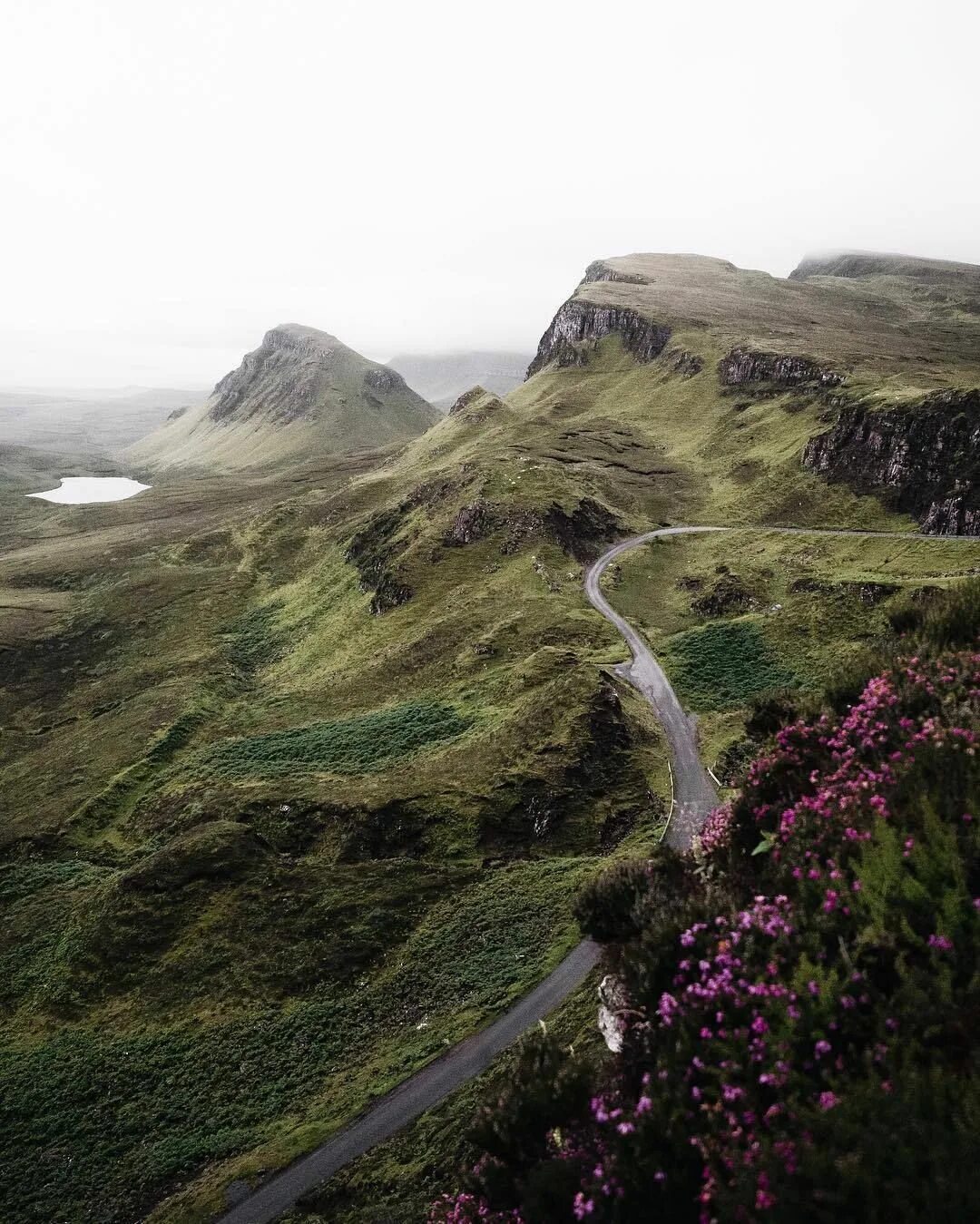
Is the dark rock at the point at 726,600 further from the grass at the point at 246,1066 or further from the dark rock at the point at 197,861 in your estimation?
the dark rock at the point at 197,861

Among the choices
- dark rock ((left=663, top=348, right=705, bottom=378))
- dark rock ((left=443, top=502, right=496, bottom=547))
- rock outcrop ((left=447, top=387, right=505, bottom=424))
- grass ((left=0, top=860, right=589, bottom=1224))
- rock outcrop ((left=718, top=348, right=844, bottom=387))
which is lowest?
grass ((left=0, top=860, right=589, bottom=1224))

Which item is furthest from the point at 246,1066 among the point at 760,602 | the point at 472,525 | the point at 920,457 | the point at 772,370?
the point at 772,370

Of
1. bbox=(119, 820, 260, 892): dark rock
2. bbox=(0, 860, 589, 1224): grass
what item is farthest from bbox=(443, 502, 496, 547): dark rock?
bbox=(0, 860, 589, 1224): grass

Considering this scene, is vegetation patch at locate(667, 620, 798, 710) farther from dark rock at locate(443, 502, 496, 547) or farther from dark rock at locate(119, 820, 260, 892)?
dark rock at locate(119, 820, 260, 892)

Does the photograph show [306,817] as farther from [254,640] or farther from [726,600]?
[254,640]

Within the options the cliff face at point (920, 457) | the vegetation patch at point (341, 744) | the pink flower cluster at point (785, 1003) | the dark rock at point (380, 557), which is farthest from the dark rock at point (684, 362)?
the pink flower cluster at point (785, 1003)

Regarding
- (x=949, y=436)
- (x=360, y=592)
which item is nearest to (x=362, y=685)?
(x=360, y=592)
